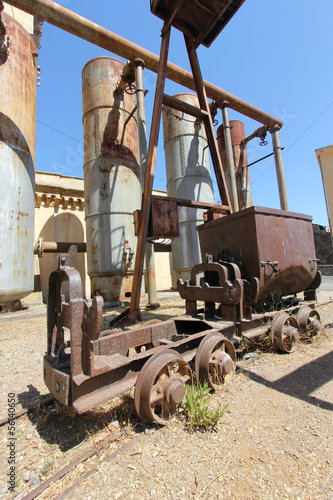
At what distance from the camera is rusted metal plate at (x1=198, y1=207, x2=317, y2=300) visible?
3621mm

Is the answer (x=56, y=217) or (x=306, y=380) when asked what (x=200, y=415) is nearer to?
(x=306, y=380)

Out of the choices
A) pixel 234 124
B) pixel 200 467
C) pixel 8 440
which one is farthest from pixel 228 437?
pixel 234 124

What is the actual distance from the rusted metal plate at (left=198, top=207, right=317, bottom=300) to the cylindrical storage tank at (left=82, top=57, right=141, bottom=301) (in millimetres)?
4440

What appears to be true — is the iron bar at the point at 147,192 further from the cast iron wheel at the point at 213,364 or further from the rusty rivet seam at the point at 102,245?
the rusty rivet seam at the point at 102,245

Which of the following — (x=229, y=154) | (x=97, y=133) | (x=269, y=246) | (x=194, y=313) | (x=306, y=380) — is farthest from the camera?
(x=229, y=154)

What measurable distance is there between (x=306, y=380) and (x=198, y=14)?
24.2 ft

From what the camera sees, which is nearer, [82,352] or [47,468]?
[47,468]

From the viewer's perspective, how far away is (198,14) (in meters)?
5.84

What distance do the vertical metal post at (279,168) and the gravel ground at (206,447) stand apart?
27.0 ft

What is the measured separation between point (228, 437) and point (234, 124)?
13581mm

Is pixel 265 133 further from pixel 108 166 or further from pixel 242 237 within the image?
pixel 242 237

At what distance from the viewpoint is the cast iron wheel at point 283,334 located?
336cm

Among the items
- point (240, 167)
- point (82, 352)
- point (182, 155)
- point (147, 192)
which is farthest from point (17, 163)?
point (240, 167)

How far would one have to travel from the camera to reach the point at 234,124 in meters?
12.8
